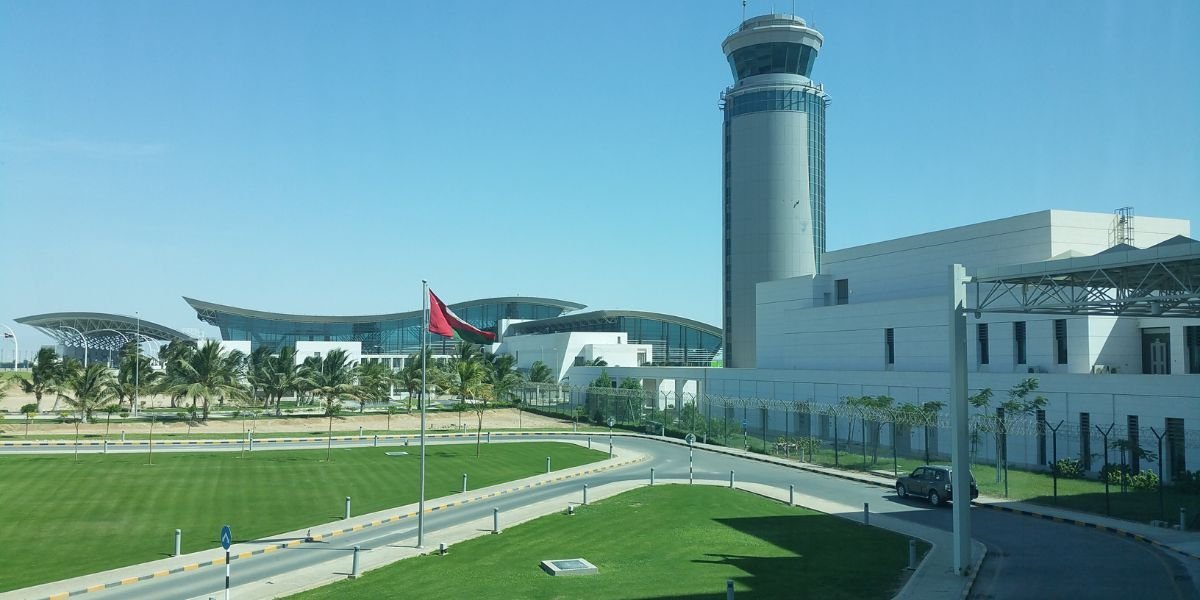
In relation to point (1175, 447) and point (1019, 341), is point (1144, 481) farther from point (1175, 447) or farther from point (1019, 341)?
point (1019, 341)

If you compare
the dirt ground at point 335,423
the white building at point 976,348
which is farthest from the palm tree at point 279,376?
the white building at point 976,348

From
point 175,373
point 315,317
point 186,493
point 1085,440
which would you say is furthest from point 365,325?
point 1085,440

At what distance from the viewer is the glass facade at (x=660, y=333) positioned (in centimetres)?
13600

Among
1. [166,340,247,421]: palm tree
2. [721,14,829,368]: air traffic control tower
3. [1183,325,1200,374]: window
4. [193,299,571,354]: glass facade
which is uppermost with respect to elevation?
[721,14,829,368]: air traffic control tower

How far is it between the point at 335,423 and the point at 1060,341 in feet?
194

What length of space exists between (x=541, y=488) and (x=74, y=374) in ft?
171

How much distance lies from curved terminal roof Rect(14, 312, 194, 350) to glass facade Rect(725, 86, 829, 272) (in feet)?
304

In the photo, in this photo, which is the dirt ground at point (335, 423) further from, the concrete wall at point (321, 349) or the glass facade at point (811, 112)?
the glass facade at point (811, 112)

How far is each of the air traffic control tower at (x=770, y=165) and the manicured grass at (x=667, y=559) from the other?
84.0m

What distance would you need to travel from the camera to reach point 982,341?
6041cm

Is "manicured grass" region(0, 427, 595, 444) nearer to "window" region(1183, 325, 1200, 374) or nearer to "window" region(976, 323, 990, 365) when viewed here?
"window" region(976, 323, 990, 365)

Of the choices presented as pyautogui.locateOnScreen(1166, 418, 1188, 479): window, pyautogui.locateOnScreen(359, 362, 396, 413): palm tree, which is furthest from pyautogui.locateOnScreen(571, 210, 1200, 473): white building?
pyautogui.locateOnScreen(359, 362, 396, 413): palm tree

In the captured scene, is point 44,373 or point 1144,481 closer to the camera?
point 1144,481

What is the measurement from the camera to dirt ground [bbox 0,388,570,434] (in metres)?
71.0
